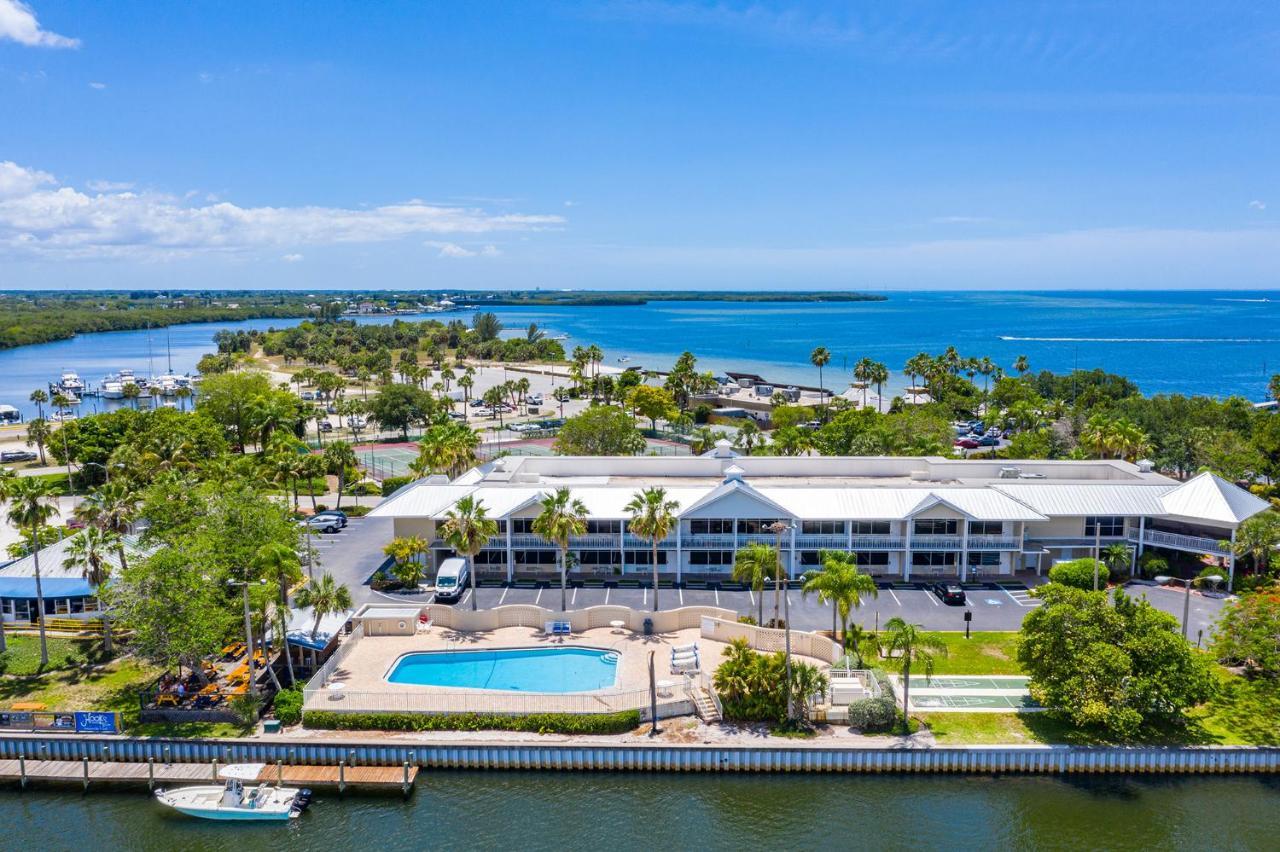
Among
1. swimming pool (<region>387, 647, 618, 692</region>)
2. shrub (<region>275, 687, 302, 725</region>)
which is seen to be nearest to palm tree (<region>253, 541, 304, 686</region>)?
shrub (<region>275, 687, 302, 725</region>)

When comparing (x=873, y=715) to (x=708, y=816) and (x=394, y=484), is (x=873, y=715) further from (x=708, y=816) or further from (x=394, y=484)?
A: (x=394, y=484)

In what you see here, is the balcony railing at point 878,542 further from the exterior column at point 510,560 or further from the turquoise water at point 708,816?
the exterior column at point 510,560

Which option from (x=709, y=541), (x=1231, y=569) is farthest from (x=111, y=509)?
(x=1231, y=569)

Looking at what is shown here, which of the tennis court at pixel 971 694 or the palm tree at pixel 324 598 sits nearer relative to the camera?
the tennis court at pixel 971 694

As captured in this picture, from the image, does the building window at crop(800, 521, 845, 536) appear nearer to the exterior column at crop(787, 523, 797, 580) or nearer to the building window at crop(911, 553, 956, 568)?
the exterior column at crop(787, 523, 797, 580)

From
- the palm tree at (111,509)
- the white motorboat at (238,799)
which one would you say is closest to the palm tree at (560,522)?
the white motorboat at (238,799)

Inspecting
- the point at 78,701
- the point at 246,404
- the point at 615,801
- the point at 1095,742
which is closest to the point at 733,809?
the point at 615,801
